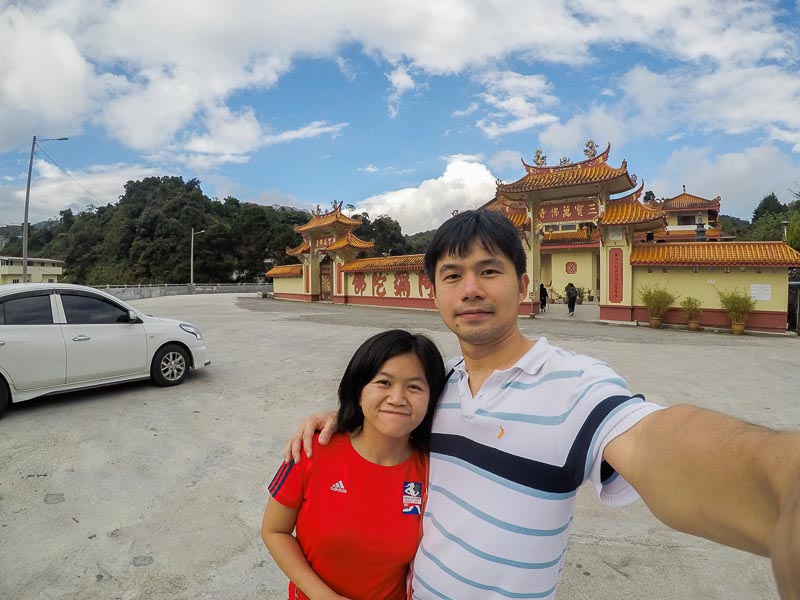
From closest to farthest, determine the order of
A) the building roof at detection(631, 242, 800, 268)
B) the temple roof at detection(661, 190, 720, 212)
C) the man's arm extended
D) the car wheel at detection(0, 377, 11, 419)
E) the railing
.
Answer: the man's arm extended
the car wheel at detection(0, 377, 11, 419)
the building roof at detection(631, 242, 800, 268)
the railing
the temple roof at detection(661, 190, 720, 212)

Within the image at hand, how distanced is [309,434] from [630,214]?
16.2 meters

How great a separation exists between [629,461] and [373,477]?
661mm

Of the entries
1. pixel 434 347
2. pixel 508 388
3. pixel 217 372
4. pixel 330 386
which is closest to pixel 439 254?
pixel 434 347

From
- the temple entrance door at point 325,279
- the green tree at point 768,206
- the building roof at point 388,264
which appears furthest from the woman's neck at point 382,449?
the green tree at point 768,206

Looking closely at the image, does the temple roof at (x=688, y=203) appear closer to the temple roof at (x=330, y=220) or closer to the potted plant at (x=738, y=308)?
the potted plant at (x=738, y=308)

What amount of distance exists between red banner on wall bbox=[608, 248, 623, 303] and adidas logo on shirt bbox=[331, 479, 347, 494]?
1579cm

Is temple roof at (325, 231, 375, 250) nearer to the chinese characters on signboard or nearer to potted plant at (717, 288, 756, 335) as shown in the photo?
the chinese characters on signboard

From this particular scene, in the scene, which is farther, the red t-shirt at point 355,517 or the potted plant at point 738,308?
the potted plant at point 738,308

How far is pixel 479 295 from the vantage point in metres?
1.20

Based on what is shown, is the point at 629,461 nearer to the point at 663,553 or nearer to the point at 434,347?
the point at 434,347

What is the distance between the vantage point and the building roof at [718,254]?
42.0ft

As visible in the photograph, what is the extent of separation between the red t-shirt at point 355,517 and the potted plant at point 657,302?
48.5 feet

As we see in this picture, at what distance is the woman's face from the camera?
121cm

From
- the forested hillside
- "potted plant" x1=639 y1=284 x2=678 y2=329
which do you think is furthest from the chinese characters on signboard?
the forested hillside
